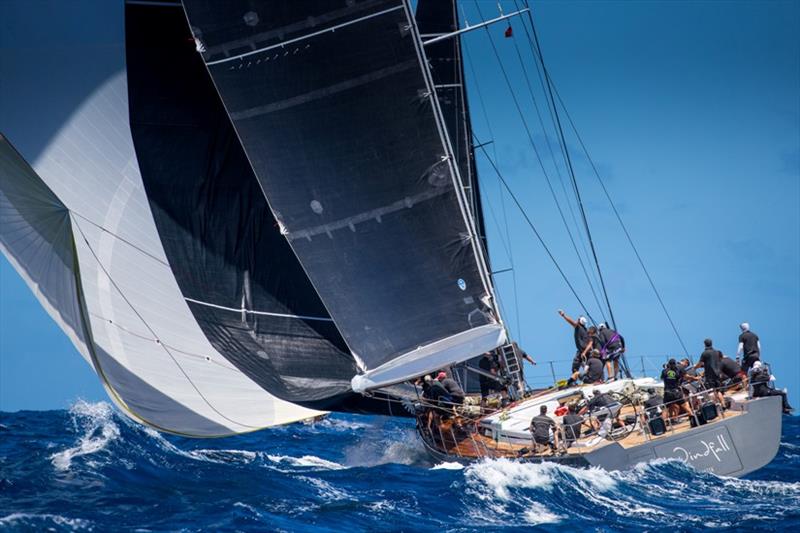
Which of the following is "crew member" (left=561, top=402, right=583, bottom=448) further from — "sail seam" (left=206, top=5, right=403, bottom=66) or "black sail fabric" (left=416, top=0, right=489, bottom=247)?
"black sail fabric" (left=416, top=0, right=489, bottom=247)

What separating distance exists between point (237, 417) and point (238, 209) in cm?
358

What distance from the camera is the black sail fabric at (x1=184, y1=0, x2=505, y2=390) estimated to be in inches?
571

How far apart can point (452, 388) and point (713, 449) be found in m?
4.12

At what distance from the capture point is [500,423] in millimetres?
15844

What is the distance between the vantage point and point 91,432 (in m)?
18.1

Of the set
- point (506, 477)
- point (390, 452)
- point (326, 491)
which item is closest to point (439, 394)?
point (506, 477)

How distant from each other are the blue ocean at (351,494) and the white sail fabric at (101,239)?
1.11 metres

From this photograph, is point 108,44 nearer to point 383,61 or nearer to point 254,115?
point 254,115

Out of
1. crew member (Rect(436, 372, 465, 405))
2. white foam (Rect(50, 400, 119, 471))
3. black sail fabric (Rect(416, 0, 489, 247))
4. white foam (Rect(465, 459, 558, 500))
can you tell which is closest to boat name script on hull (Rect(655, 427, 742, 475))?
white foam (Rect(465, 459, 558, 500))

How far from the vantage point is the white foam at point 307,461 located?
691 inches

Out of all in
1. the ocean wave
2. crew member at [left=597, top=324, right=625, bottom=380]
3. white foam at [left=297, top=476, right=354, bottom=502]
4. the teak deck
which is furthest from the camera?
crew member at [left=597, top=324, right=625, bottom=380]

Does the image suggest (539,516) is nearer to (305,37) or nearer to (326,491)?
(326,491)

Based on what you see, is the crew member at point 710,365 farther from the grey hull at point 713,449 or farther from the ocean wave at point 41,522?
the ocean wave at point 41,522

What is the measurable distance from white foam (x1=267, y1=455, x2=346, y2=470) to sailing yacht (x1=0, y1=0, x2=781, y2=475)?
4.75 feet
